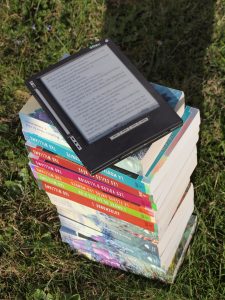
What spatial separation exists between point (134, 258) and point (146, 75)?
4.05ft

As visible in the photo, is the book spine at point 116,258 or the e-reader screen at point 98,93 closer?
the e-reader screen at point 98,93

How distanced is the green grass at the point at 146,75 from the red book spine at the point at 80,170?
642 mm

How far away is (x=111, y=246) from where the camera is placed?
2.47 metres

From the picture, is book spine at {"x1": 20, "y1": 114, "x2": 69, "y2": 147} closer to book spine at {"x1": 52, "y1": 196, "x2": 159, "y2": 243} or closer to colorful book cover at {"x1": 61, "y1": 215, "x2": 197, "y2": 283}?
book spine at {"x1": 52, "y1": 196, "x2": 159, "y2": 243}

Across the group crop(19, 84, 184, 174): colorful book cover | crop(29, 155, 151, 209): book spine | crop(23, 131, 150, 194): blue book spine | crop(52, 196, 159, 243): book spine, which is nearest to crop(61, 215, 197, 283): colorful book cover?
crop(52, 196, 159, 243): book spine

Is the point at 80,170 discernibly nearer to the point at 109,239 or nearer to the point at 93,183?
the point at 93,183

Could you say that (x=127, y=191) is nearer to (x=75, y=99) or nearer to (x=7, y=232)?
(x=75, y=99)

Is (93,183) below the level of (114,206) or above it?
above

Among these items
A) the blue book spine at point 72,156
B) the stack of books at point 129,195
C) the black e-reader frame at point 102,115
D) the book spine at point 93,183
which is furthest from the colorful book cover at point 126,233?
the black e-reader frame at point 102,115

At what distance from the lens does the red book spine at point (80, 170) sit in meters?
2.02

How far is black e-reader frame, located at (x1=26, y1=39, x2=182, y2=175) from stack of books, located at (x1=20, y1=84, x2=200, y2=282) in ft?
0.22

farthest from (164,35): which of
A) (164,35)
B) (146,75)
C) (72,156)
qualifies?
(72,156)

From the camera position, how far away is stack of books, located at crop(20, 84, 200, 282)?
1995 millimetres

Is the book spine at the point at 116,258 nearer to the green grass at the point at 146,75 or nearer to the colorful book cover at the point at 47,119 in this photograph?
the green grass at the point at 146,75
